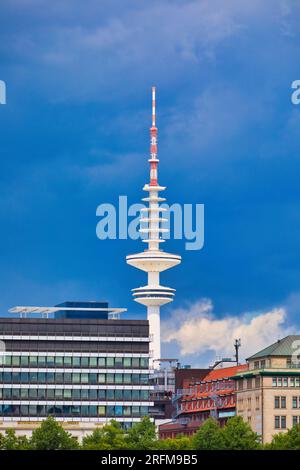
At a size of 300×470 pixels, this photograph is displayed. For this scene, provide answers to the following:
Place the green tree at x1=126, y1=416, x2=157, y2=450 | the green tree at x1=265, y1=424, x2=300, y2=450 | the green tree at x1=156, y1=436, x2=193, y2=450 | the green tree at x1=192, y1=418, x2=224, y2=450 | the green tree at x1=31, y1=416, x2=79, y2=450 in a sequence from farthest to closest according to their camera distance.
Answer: the green tree at x1=192, y1=418, x2=224, y2=450, the green tree at x1=126, y1=416, x2=157, y2=450, the green tree at x1=31, y1=416, x2=79, y2=450, the green tree at x1=156, y1=436, x2=193, y2=450, the green tree at x1=265, y1=424, x2=300, y2=450

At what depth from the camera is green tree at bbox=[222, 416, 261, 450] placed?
620 feet

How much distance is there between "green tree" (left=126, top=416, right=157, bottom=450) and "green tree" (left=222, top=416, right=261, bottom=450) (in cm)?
867

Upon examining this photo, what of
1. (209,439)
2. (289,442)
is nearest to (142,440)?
(209,439)

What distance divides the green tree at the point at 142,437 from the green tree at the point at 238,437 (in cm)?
867

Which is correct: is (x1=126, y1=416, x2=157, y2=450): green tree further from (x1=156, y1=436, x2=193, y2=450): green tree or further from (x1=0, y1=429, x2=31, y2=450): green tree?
(x1=0, y1=429, x2=31, y2=450): green tree

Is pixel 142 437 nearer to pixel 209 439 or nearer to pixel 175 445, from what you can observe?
pixel 209 439

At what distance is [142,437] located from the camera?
19500cm

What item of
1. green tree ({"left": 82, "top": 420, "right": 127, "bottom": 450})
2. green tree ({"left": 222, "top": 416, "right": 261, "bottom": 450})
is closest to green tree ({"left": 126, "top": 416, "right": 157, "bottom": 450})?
green tree ({"left": 82, "top": 420, "right": 127, "bottom": 450})

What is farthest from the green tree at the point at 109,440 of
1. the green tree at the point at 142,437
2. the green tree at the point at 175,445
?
the green tree at the point at 175,445

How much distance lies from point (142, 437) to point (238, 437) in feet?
40.0

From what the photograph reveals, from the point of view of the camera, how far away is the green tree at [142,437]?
18879 cm

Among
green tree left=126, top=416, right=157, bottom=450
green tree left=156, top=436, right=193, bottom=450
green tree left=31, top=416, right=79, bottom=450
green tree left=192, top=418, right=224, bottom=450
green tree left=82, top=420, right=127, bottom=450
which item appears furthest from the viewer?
green tree left=192, top=418, right=224, bottom=450

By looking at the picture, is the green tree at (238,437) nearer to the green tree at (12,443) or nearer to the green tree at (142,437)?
the green tree at (142,437)
